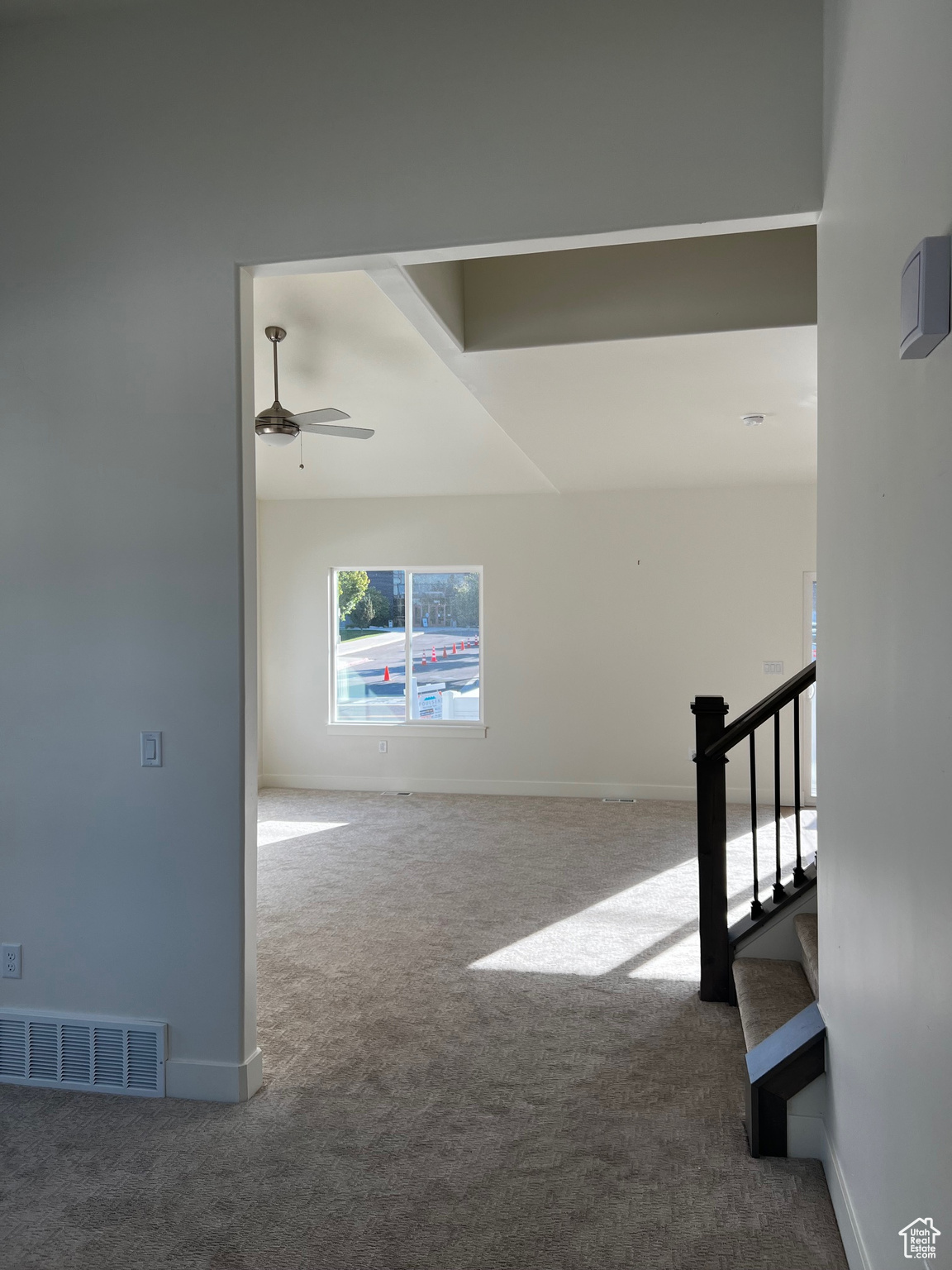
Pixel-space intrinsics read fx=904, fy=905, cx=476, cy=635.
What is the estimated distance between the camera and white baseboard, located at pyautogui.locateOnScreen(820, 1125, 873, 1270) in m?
1.89

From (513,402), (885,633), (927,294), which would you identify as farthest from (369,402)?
(927,294)

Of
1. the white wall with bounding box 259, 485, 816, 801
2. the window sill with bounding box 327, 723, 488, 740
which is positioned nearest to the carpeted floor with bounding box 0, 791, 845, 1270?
the white wall with bounding box 259, 485, 816, 801

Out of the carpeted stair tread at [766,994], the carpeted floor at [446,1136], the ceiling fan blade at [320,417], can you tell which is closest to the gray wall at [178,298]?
the carpeted floor at [446,1136]

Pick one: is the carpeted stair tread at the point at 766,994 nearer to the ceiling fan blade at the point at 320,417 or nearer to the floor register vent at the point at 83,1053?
the floor register vent at the point at 83,1053

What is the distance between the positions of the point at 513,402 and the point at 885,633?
3266mm

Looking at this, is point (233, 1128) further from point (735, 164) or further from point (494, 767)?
point (494, 767)

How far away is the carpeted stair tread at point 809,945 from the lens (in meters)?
2.80

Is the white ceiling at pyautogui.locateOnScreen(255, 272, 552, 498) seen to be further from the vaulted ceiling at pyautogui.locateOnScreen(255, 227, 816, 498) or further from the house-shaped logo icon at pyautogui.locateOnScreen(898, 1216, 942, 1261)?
the house-shaped logo icon at pyautogui.locateOnScreen(898, 1216, 942, 1261)

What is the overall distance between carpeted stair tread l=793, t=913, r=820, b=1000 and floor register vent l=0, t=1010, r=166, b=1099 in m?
2.02

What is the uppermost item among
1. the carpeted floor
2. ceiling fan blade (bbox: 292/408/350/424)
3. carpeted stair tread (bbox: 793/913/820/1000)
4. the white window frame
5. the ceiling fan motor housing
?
ceiling fan blade (bbox: 292/408/350/424)

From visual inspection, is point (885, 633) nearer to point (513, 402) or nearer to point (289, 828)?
point (513, 402)

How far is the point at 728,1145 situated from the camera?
2.49 meters

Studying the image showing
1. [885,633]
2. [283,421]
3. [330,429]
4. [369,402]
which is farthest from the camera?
[369,402]

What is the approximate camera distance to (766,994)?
3098mm
